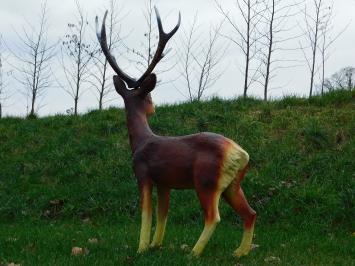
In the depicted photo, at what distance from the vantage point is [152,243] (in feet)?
17.7

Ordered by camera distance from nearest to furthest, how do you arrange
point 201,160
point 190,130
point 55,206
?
point 201,160 → point 55,206 → point 190,130

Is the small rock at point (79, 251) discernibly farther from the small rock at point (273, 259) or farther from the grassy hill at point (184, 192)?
the small rock at point (273, 259)

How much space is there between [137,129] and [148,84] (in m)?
0.45

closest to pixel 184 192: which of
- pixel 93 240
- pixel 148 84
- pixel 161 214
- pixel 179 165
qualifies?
pixel 93 240

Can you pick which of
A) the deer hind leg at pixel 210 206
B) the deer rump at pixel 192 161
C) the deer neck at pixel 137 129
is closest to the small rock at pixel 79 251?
the deer rump at pixel 192 161

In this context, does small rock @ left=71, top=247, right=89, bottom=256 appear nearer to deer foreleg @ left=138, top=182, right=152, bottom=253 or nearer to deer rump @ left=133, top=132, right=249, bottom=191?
deer foreleg @ left=138, top=182, right=152, bottom=253

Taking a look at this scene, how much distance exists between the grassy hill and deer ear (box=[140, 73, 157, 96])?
1.54 meters

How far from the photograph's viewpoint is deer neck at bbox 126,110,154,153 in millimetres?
5418

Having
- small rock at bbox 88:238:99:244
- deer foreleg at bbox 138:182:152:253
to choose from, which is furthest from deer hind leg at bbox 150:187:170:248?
small rock at bbox 88:238:99:244

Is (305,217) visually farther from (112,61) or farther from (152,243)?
(112,61)

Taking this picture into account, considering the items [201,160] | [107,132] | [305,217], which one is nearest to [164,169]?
[201,160]

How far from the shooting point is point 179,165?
5.02m

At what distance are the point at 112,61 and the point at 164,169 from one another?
127cm

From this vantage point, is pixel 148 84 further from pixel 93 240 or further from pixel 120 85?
pixel 93 240
